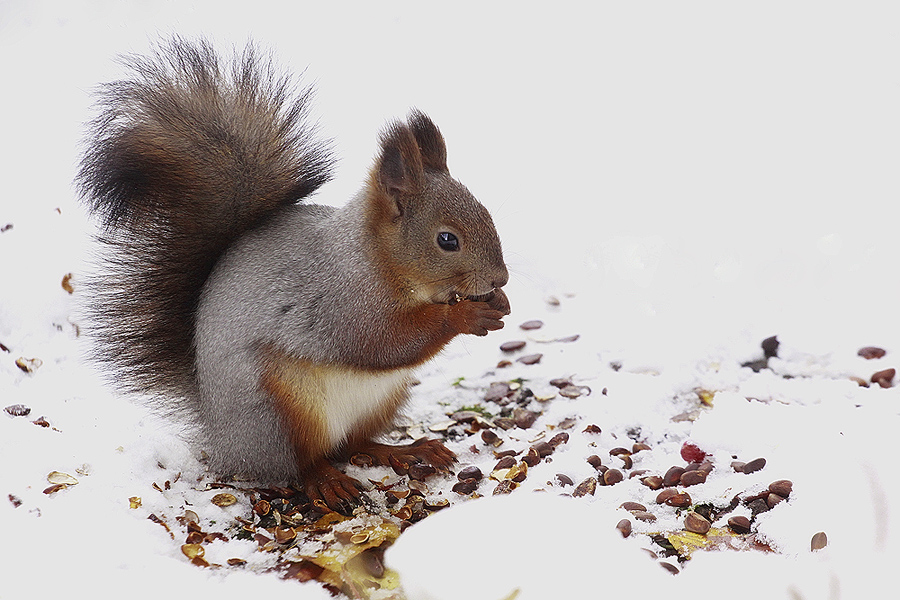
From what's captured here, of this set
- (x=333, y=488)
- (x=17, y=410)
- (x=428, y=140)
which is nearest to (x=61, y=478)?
(x=17, y=410)

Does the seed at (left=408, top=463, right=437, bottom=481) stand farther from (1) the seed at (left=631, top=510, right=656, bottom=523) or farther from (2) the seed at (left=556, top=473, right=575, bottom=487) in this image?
(1) the seed at (left=631, top=510, right=656, bottom=523)

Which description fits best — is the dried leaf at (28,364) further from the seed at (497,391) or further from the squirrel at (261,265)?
the seed at (497,391)

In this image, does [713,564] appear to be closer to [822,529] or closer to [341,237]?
[822,529]

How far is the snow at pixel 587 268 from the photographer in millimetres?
1579

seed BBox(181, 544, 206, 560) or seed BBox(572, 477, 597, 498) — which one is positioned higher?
seed BBox(181, 544, 206, 560)

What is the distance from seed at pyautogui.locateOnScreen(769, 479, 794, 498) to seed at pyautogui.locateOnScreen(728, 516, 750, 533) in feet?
0.40

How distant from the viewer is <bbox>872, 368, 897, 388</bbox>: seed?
8.39 feet

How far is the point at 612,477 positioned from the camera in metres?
2.18

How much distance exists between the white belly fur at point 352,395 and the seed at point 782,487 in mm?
936

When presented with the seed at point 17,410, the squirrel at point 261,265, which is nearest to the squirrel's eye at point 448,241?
the squirrel at point 261,265

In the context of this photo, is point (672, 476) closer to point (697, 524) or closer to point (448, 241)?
point (697, 524)

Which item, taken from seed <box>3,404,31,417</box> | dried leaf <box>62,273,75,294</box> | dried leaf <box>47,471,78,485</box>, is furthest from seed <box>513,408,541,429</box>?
dried leaf <box>62,273,75,294</box>

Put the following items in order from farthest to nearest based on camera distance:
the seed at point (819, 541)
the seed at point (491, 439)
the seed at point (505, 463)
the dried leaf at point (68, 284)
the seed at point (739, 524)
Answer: the dried leaf at point (68, 284), the seed at point (491, 439), the seed at point (505, 463), the seed at point (739, 524), the seed at point (819, 541)

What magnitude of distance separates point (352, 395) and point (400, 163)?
61cm
